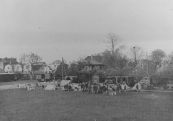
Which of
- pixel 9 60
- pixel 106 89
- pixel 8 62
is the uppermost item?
pixel 9 60

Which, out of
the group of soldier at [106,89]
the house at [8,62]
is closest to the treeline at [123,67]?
the group of soldier at [106,89]

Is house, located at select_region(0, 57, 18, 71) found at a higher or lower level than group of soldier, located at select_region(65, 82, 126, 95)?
higher

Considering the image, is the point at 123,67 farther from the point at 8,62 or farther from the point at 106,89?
the point at 8,62

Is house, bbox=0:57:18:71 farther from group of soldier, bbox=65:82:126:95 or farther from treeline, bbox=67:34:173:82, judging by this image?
group of soldier, bbox=65:82:126:95

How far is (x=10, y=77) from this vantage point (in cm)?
5256

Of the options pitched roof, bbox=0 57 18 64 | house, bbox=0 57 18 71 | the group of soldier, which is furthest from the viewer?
pitched roof, bbox=0 57 18 64

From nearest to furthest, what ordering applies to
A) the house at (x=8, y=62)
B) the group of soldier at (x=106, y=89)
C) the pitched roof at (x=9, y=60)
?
the group of soldier at (x=106, y=89) → the house at (x=8, y=62) → the pitched roof at (x=9, y=60)

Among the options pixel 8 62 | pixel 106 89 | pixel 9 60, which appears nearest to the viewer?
pixel 106 89

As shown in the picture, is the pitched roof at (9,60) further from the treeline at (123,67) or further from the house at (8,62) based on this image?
the treeline at (123,67)

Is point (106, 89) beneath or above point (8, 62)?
beneath

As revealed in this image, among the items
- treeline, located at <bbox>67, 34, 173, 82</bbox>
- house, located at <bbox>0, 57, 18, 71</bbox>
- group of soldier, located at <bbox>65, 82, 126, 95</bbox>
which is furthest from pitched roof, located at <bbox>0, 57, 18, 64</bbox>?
group of soldier, located at <bbox>65, 82, 126, 95</bbox>

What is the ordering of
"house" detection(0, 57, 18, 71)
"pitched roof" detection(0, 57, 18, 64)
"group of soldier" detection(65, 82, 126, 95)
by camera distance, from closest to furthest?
"group of soldier" detection(65, 82, 126, 95) < "house" detection(0, 57, 18, 71) < "pitched roof" detection(0, 57, 18, 64)

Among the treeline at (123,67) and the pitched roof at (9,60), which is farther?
the pitched roof at (9,60)

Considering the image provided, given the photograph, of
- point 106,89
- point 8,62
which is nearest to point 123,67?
point 106,89
